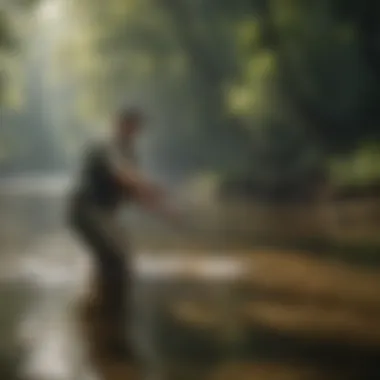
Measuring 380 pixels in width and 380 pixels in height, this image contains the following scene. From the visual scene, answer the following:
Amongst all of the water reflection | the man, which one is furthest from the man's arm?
the water reflection

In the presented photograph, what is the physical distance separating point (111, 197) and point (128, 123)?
0.17 m

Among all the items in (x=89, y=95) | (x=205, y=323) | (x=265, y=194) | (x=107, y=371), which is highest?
(x=89, y=95)

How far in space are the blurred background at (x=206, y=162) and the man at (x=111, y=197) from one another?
0.03 m

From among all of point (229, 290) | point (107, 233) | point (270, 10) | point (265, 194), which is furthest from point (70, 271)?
point (270, 10)

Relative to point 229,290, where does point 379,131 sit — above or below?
above

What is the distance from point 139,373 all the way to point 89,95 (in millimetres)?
620

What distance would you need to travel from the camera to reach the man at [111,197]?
1.68 meters

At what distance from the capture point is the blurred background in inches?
64.9

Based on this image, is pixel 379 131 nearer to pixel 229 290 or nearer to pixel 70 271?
pixel 229 290

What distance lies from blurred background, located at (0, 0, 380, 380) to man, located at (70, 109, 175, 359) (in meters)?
0.03

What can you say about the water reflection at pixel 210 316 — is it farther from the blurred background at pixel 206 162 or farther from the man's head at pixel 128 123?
the man's head at pixel 128 123

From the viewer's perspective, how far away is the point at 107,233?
1.69 m

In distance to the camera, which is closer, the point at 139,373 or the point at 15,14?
the point at 139,373

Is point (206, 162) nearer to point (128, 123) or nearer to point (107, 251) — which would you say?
point (128, 123)
